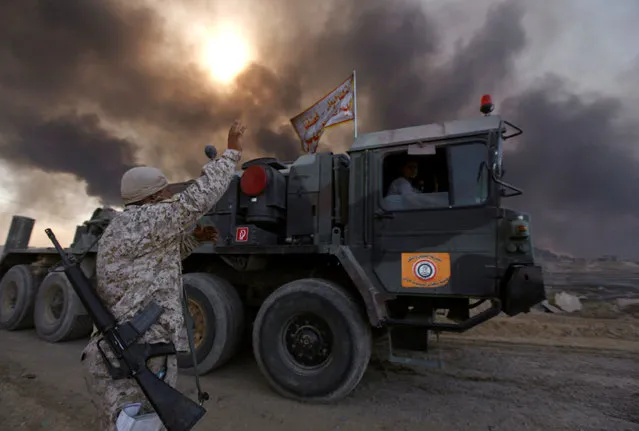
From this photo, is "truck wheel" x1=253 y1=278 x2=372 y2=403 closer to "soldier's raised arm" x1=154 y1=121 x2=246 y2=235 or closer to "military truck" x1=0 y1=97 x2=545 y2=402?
"military truck" x1=0 y1=97 x2=545 y2=402

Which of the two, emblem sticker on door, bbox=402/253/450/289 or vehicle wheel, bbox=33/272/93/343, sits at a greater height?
emblem sticker on door, bbox=402/253/450/289

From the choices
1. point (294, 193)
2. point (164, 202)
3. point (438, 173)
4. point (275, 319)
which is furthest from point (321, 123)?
point (164, 202)

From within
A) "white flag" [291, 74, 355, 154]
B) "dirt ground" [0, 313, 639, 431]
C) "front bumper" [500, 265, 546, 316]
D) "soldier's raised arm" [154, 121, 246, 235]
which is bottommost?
"dirt ground" [0, 313, 639, 431]

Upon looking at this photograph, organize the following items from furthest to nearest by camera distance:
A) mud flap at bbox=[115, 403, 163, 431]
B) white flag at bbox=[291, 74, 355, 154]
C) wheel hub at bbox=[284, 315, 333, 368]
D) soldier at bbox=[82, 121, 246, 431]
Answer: white flag at bbox=[291, 74, 355, 154], wheel hub at bbox=[284, 315, 333, 368], soldier at bbox=[82, 121, 246, 431], mud flap at bbox=[115, 403, 163, 431]

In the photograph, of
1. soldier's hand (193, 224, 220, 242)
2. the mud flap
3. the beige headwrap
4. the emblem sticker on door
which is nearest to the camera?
the mud flap

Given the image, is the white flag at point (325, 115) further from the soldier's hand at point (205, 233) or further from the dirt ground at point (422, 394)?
the soldier's hand at point (205, 233)

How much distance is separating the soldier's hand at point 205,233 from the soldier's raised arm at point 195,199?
0.37 m

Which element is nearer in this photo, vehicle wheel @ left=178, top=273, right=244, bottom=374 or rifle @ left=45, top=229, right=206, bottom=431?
rifle @ left=45, top=229, right=206, bottom=431

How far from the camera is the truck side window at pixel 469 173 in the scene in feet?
12.5

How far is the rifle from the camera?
171 centimetres

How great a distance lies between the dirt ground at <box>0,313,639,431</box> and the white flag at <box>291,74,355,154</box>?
4.11 metres

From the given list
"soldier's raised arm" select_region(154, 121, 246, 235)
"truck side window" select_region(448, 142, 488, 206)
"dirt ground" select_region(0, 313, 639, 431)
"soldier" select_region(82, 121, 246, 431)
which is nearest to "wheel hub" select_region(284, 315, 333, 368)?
"dirt ground" select_region(0, 313, 639, 431)

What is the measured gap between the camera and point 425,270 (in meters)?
3.84

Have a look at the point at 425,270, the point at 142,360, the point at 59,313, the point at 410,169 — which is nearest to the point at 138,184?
the point at 142,360
